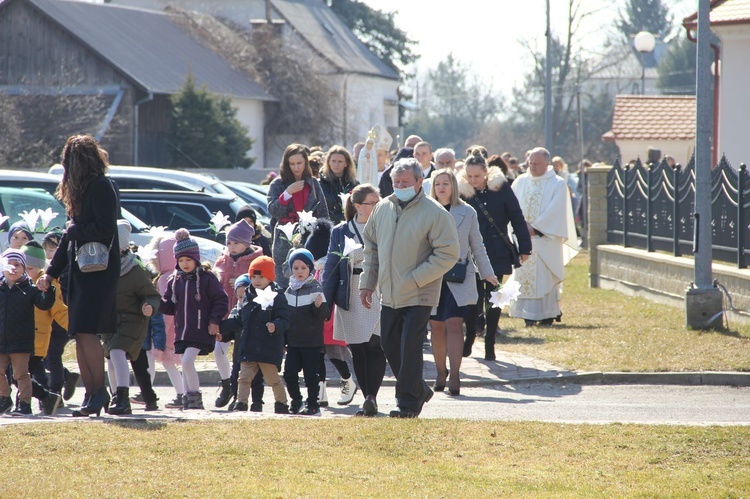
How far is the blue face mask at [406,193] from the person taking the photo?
8039mm

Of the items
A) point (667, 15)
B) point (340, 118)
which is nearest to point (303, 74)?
point (340, 118)

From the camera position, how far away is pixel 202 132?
142 feet

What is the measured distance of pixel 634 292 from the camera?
1819cm

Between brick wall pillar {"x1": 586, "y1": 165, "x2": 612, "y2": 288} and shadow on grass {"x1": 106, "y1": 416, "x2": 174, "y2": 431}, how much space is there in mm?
13303

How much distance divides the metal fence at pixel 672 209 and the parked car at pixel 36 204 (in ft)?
20.4

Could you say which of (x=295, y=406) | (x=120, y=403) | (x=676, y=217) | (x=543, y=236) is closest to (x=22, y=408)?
(x=120, y=403)

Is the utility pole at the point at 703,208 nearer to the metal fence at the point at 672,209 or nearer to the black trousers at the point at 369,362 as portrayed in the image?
the metal fence at the point at 672,209

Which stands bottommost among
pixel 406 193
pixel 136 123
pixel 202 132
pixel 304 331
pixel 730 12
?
pixel 304 331

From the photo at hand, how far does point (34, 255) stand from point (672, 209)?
1031cm

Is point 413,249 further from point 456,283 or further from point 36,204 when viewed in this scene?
point 36,204

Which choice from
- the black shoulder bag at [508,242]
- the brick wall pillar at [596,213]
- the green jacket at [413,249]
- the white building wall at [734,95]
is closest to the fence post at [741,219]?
the black shoulder bag at [508,242]

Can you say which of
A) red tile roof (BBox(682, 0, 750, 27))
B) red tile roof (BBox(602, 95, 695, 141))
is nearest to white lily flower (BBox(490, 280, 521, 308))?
red tile roof (BBox(682, 0, 750, 27))

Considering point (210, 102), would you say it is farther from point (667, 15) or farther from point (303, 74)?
point (667, 15)

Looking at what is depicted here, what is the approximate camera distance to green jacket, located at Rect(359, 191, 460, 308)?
799cm
